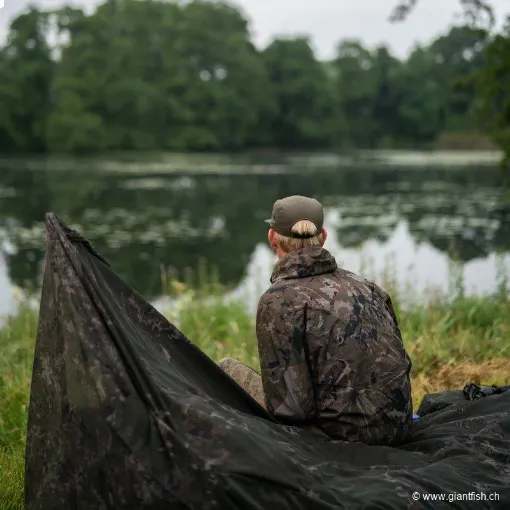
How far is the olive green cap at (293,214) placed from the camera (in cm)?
331

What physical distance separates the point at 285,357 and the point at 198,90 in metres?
58.2

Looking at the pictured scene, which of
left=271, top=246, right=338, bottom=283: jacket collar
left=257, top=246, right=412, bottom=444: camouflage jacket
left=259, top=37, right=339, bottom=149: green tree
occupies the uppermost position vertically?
left=259, top=37, right=339, bottom=149: green tree

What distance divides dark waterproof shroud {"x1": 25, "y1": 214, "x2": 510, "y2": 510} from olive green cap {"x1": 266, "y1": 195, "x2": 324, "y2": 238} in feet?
2.19

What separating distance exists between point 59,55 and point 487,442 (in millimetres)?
59298

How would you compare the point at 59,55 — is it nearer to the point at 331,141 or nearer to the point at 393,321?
the point at 331,141

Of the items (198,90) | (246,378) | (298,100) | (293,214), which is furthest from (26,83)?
(293,214)

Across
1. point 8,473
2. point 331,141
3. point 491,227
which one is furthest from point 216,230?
point 331,141

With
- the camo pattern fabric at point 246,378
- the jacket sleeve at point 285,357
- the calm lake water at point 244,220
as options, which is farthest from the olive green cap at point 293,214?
the calm lake water at point 244,220

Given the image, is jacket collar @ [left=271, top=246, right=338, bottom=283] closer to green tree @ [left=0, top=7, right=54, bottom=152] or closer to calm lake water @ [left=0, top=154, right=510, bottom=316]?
calm lake water @ [left=0, top=154, right=510, bottom=316]

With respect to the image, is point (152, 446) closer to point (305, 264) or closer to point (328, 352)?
point (328, 352)

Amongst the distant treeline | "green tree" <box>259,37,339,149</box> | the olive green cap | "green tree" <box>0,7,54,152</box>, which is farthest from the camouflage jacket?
"green tree" <box>259,37,339,149</box>

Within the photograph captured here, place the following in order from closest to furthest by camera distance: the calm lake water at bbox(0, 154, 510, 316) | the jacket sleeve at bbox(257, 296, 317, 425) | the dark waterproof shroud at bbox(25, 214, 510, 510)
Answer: the dark waterproof shroud at bbox(25, 214, 510, 510) < the jacket sleeve at bbox(257, 296, 317, 425) < the calm lake water at bbox(0, 154, 510, 316)

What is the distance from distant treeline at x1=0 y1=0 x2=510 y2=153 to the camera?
56.0 m

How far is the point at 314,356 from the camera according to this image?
10.4ft
